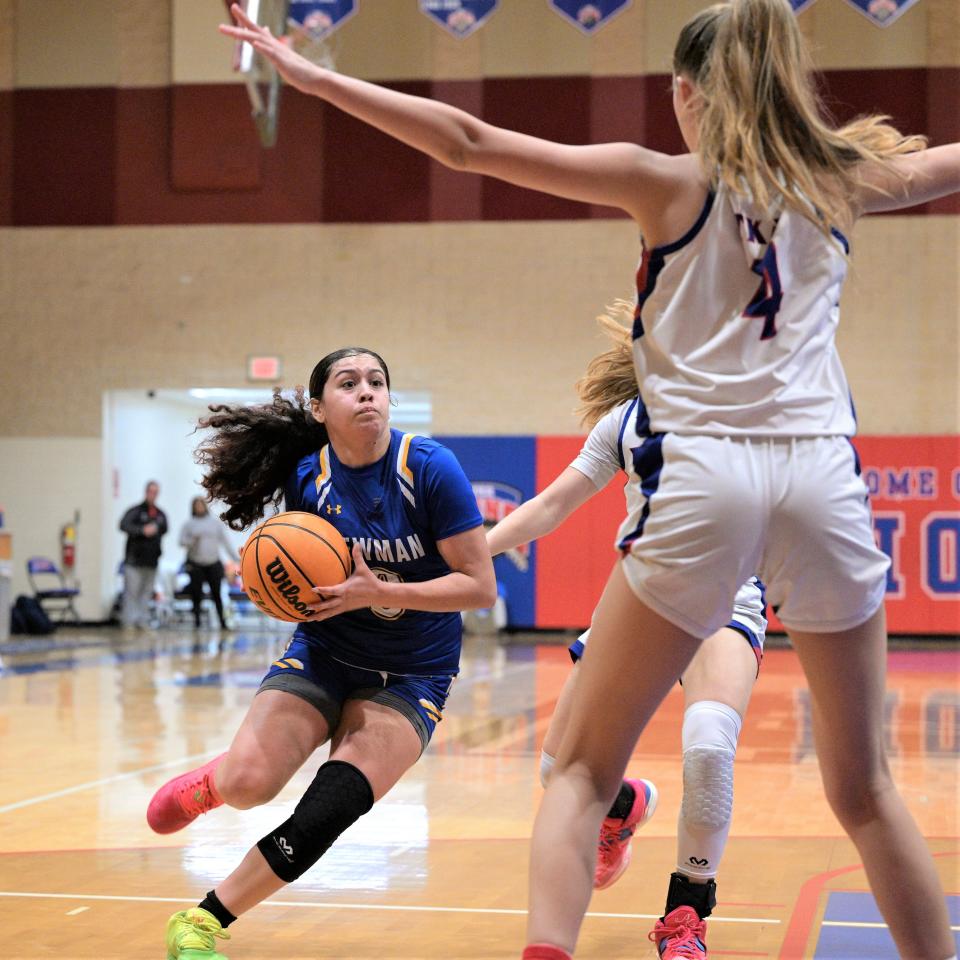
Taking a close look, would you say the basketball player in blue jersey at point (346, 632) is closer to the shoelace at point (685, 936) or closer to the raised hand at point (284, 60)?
the shoelace at point (685, 936)

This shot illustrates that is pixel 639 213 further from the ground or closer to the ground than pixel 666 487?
further from the ground

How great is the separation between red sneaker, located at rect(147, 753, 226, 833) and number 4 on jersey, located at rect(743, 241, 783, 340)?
79.0 inches

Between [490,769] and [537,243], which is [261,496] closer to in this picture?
[490,769]

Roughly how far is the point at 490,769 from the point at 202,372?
38.5 ft

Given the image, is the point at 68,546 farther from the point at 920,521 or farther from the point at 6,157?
the point at 920,521

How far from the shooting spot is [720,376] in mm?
2127

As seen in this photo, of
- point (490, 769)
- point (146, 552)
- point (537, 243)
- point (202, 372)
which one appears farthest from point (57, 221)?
point (490, 769)

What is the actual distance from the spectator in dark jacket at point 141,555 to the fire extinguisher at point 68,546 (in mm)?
970

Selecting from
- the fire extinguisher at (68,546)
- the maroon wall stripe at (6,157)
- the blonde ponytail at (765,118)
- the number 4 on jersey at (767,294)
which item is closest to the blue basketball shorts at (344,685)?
the number 4 on jersey at (767,294)

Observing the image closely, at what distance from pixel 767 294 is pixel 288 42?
42.0 feet

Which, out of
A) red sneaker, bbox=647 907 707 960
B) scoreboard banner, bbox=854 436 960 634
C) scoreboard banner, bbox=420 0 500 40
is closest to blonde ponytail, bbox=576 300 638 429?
red sneaker, bbox=647 907 707 960

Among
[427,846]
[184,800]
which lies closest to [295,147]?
[427,846]

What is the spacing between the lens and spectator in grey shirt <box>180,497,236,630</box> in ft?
54.0

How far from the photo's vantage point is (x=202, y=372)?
57.6 ft
